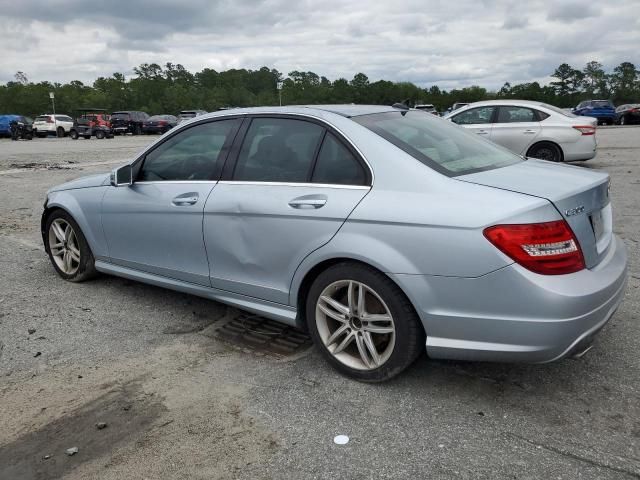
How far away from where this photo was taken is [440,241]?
109 inches

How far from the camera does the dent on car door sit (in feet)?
10.5

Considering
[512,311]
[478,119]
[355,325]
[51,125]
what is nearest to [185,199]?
[355,325]

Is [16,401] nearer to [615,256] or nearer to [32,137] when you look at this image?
[615,256]

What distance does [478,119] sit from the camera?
12.0 metres

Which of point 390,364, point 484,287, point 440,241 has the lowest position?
point 390,364

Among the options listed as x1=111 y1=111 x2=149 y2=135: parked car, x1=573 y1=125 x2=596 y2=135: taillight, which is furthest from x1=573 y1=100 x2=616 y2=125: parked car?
x1=111 y1=111 x2=149 y2=135: parked car

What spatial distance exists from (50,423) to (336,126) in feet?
7.41

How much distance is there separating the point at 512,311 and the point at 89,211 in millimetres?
3592

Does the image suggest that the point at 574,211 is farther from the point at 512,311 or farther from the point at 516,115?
the point at 516,115

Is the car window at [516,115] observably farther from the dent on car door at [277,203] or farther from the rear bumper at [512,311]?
the rear bumper at [512,311]

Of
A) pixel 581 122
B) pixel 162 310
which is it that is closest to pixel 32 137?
pixel 581 122

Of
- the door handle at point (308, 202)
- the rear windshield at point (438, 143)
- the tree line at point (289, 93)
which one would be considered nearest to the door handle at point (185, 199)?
the door handle at point (308, 202)

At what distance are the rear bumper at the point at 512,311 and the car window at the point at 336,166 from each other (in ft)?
2.14

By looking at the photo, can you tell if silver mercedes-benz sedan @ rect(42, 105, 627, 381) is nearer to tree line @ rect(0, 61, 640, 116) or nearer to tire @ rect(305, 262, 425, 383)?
tire @ rect(305, 262, 425, 383)
